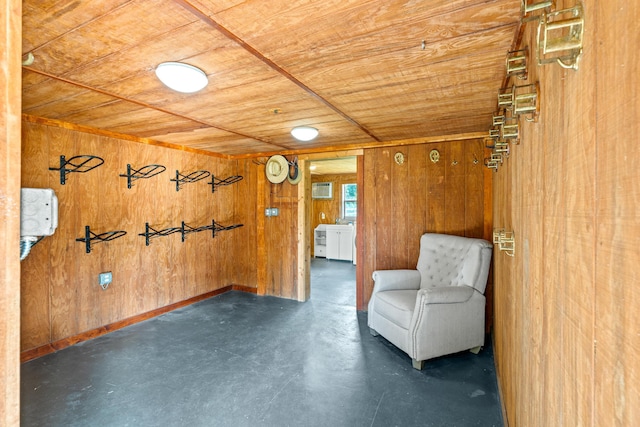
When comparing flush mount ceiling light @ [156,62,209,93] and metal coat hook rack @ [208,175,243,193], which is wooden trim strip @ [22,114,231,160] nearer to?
metal coat hook rack @ [208,175,243,193]

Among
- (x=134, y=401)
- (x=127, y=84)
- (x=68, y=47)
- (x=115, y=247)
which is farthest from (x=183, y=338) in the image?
(x=68, y=47)

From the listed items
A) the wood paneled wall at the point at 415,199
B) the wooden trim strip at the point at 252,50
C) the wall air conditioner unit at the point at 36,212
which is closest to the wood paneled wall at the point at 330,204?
the wood paneled wall at the point at 415,199

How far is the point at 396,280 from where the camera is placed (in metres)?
2.97

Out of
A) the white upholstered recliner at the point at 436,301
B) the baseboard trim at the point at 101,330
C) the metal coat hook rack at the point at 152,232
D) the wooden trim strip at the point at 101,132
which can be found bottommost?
the baseboard trim at the point at 101,330

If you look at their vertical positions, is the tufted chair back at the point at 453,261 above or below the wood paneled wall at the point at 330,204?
below

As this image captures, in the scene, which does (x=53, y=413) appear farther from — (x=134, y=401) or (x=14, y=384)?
(x=14, y=384)

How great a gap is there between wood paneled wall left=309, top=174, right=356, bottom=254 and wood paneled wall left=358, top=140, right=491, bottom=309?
390 cm

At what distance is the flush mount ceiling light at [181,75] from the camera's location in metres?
1.53

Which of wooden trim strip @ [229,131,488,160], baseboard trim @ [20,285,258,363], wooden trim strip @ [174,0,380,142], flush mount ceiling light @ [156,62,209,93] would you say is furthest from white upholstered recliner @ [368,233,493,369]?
baseboard trim @ [20,285,258,363]

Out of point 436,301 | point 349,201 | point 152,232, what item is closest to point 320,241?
point 349,201

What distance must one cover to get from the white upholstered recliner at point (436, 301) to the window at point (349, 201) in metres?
4.32

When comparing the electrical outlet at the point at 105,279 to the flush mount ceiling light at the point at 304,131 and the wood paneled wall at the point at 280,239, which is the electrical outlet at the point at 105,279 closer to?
the wood paneled wall at the point at 280,239

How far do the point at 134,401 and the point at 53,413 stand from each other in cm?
45

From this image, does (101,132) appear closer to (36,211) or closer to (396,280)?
(36,211)
